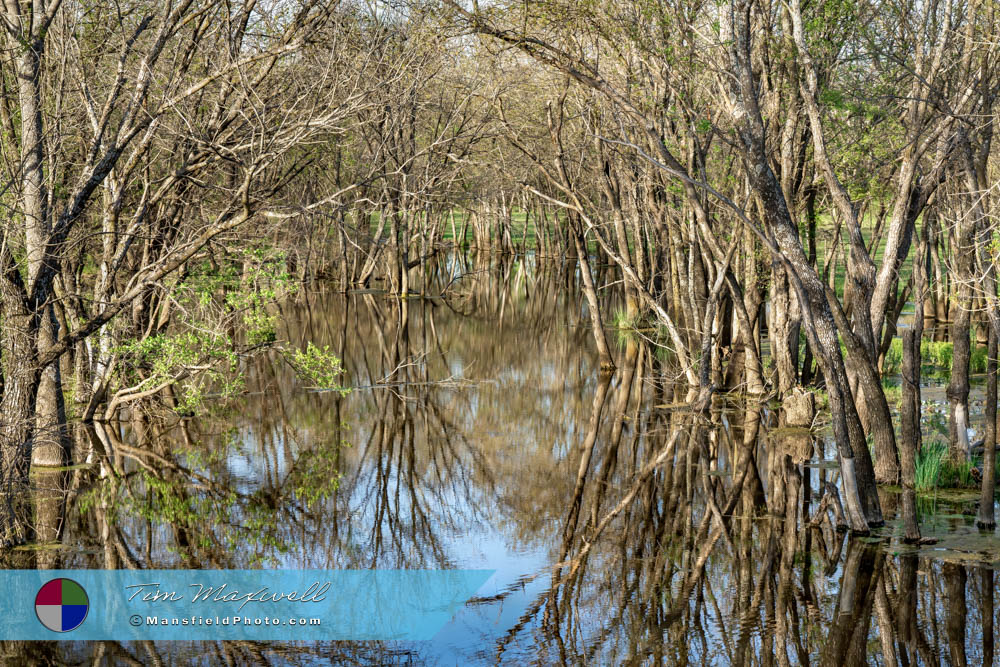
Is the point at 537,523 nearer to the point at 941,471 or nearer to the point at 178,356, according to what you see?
the point at 941,471

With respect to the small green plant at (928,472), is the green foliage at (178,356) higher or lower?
higher

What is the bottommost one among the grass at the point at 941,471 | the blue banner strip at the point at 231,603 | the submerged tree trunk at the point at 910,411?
the blue banner strip at the point at 231,603

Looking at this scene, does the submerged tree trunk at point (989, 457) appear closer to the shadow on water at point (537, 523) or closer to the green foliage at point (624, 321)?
the shadow on water at point (537, 523)

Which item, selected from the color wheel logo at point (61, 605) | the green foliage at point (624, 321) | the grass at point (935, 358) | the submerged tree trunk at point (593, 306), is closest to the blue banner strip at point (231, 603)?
the color wheel logo at point (61, 605)

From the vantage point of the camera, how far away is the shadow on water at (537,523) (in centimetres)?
855

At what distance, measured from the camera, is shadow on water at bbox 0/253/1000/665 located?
28.0ft

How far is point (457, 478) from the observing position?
1412cm

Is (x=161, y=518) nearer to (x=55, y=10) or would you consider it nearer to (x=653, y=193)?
(x=55, y=10)

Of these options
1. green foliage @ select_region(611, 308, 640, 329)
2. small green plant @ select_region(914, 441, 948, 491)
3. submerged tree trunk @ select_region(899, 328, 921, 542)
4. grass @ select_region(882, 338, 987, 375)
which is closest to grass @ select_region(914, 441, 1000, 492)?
small green plant @ select_region(914, 441, 948, 491)

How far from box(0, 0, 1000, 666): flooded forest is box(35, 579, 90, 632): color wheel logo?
23.1 inches

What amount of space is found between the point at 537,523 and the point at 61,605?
512 centimetres

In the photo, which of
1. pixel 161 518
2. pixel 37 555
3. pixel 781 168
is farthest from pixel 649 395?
pixel 37 555

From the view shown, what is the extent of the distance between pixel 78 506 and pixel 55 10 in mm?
5625

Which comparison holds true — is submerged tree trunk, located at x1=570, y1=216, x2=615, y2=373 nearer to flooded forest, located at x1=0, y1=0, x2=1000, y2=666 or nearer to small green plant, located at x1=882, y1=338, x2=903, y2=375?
flooded forest, located at x1=0, y1=0, x2=1000, y2=666
